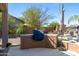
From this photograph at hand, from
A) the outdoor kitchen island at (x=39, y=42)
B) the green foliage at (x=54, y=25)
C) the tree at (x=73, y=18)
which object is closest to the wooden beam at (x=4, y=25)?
the outdoor kitchen island at (x=39, y=42)

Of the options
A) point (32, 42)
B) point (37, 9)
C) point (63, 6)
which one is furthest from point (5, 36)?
point (63, 6)

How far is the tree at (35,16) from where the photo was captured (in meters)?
6.52

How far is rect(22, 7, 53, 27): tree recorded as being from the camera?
652cm

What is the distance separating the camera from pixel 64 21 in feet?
22.2

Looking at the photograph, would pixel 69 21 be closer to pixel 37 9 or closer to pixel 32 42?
pixel 37 9

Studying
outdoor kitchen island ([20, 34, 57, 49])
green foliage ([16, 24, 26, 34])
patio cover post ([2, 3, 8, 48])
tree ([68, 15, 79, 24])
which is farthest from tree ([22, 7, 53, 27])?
patio cover post ([2, 3, 8, 48])

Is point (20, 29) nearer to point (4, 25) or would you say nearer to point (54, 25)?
point (54, 25)

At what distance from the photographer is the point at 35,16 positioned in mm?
6508

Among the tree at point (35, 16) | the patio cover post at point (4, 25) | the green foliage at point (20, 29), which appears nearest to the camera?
the tree at point (35, 16)

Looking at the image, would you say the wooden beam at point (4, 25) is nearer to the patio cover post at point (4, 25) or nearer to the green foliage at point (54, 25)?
the patio cover post at point (4, 25)

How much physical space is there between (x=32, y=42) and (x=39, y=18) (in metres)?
2.12

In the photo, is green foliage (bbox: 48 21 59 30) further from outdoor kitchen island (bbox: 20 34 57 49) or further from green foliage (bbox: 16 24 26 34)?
outdoor kitchen island (bbox: 20 34 57 49)

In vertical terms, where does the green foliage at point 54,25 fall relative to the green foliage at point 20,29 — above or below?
above

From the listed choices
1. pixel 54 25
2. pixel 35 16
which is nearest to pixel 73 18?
pixel 54 25
